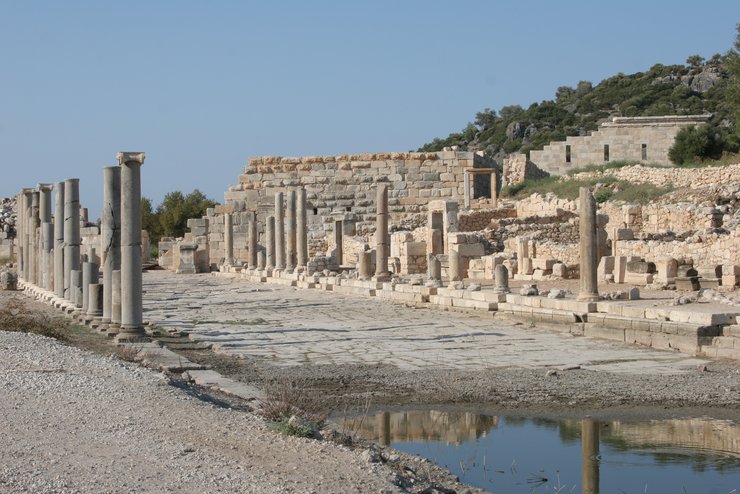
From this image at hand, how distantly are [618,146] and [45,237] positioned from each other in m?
29.3

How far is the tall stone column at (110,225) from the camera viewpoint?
613 inches

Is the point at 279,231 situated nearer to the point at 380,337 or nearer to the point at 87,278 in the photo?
the point at 87,278

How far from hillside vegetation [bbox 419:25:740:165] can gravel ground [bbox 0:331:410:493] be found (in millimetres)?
54541

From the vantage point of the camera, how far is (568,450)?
796 cm

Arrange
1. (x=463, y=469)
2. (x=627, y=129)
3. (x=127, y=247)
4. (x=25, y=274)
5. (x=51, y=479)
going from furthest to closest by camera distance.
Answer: (x=627, y=129)
(x=25, y=274)
(x=127, y=247)
(x=463, y=469)
(x=51, y=479)

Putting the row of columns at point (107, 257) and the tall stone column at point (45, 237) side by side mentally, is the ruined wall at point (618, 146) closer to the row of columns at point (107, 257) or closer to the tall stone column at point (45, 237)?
the tall stone column at point (45, 237)

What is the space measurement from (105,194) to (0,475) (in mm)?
10815

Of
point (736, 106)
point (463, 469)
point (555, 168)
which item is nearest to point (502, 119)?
point (555, 168)

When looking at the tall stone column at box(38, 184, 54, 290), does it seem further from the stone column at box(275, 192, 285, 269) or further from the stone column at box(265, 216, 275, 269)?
the stone column at box(265, 216, 275, 269)

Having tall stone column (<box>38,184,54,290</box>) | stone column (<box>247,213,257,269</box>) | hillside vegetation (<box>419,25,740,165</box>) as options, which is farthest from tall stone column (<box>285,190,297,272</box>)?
hillside vegetation (<box>419,25,740,165</box>)

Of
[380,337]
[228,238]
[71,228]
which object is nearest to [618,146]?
[228,238]

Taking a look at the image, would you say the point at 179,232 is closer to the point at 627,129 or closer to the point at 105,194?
the point at 627,129

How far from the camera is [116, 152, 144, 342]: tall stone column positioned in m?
14.0

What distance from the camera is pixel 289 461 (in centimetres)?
618
